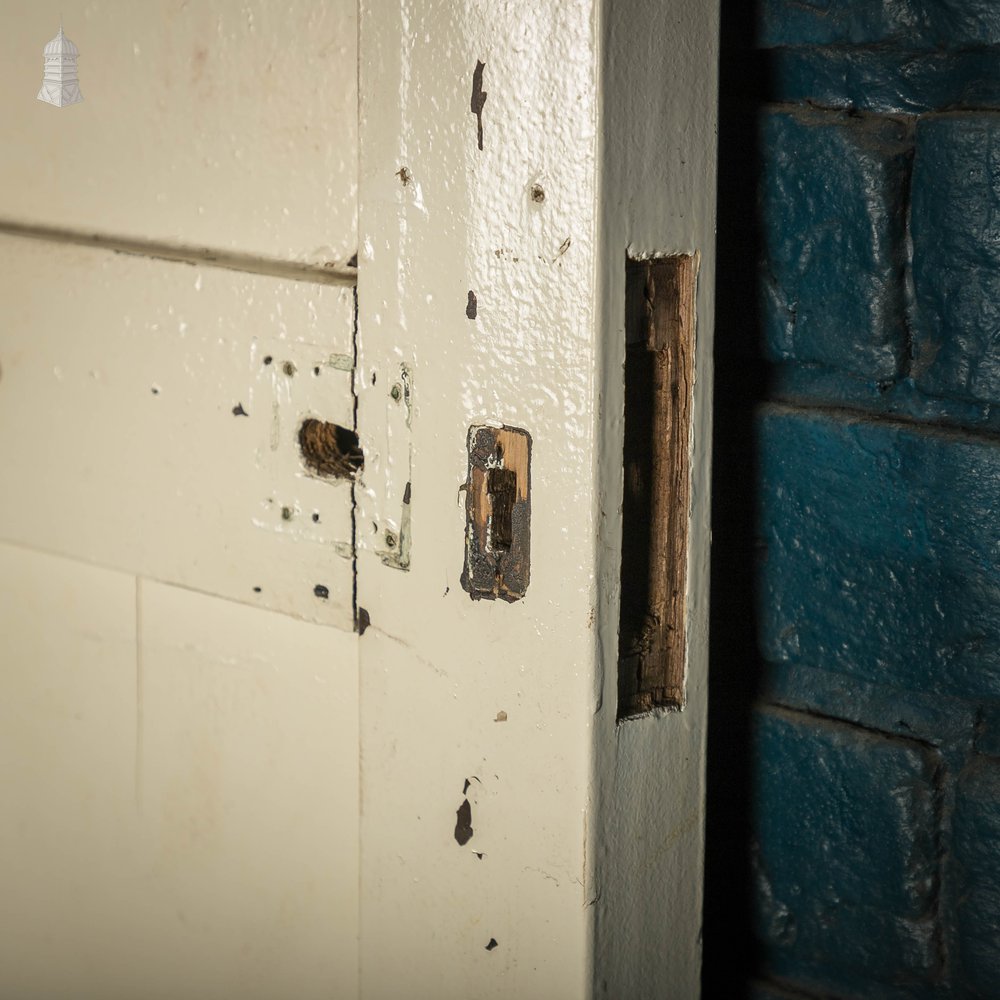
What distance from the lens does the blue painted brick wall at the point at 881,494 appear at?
38.7 inches

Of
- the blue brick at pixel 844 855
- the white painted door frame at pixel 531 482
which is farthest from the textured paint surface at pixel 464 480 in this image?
the blue brick at pixel 844 855

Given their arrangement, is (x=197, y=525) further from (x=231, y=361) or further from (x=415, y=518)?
(x=415, y=518)

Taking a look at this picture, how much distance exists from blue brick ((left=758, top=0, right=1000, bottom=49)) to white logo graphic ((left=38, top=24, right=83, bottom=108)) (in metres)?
0.60

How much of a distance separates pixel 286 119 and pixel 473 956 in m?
0.67

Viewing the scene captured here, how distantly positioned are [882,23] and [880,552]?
16.0 inches

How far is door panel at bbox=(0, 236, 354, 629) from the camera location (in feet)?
3.50

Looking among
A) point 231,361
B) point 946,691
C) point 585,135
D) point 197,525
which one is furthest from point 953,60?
point 197,525

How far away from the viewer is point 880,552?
1.04 meters

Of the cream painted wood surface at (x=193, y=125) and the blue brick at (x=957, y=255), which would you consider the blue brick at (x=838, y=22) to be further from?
the cream painted wood surface at (x=193, y=125)

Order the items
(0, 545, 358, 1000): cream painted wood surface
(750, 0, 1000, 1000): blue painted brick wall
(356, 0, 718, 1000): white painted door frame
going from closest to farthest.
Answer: (356, 0, 718, 1000): white painted door frame < (750, 0, 1000, 1000): blue painted brick wall < (0, 545, 358, 1000): cream painted wood surface

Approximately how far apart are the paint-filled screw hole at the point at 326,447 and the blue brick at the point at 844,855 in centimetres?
41

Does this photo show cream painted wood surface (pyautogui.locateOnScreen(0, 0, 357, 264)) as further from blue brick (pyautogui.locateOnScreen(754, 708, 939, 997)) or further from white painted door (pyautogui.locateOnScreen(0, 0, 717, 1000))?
blue brick (pyautogui.locateOnScreen(754, 708, 939, 997))

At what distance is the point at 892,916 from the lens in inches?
41.8

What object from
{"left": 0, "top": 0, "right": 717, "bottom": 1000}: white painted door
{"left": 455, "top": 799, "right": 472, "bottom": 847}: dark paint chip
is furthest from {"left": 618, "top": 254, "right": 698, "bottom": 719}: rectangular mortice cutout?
{"left": 455, "top": 799, "right": 472, "bottom": 847}: dark paint chip
